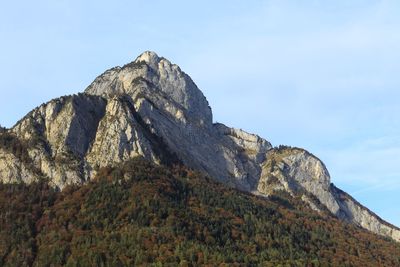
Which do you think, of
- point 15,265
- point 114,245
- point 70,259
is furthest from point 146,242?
point 15,265

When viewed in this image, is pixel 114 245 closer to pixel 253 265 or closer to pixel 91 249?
pixel 91 249

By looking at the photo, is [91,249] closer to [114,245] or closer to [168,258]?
[114,245]

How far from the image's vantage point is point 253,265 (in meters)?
199

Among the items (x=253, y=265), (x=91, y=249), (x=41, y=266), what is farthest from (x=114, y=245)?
(x=253, y=265)

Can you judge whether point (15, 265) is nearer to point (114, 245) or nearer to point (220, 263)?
point (114, 245)

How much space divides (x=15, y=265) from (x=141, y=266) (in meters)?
40.3

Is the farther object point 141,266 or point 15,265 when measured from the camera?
point 15,265

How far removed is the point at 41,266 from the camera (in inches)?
7662

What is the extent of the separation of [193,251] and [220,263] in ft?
29.8

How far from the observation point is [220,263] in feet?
633

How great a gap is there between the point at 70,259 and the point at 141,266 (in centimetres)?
2128

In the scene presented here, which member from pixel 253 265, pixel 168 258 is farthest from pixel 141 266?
pixel 253 265

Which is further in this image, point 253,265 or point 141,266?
point 253,265

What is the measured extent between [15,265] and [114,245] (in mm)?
30118
